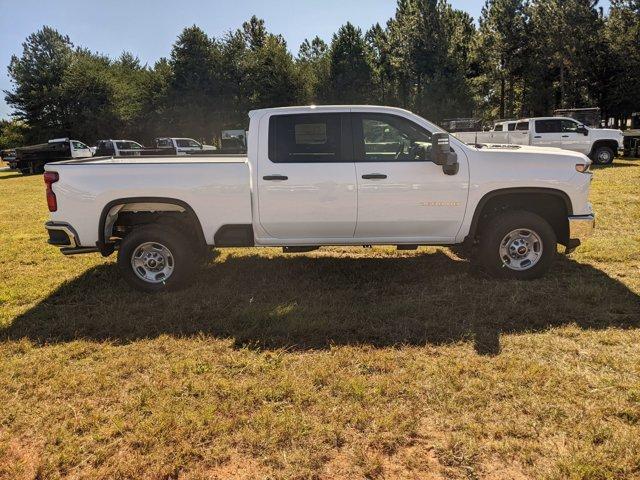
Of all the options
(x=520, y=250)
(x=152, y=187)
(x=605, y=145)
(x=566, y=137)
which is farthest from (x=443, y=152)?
(x=605, y=145)

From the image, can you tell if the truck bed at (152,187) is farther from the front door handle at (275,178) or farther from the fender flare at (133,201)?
the front door handle at (275,178)

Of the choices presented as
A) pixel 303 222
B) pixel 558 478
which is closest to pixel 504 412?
pixel 558 478

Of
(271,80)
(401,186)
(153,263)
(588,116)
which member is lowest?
(153,263)

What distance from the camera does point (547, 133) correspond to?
61.5ft

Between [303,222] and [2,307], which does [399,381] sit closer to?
[303,222]

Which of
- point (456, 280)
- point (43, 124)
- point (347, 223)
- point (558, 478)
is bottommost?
point (558, 478)

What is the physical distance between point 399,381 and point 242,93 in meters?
45.8

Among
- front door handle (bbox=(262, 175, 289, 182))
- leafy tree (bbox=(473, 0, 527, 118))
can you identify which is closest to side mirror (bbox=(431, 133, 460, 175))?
front door handle (bbox=(262, 175, 289, 182))

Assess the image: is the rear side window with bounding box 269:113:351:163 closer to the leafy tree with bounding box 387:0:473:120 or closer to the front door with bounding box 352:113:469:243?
the front door with bounding box 352:113:469:243

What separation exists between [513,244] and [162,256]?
389 cm

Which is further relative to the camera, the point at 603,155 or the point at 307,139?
the point at 603,155

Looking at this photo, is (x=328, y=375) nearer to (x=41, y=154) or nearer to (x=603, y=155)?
(x=603, y=155)

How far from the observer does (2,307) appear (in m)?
5.31

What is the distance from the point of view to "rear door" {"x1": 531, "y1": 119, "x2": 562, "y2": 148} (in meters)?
18.7
